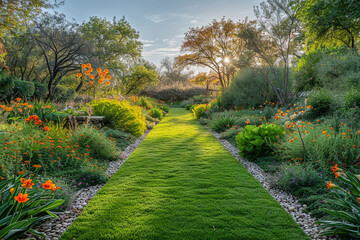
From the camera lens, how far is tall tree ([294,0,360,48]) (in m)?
9.28

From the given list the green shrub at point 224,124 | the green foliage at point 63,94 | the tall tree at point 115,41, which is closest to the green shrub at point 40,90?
the green foliage at point 63,94

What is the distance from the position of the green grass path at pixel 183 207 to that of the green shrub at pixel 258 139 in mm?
473

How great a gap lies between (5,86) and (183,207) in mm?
12733

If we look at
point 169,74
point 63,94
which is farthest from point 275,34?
point 169,74

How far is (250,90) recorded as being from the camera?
11.9 m

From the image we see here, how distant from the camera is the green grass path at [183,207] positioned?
2.40 meters

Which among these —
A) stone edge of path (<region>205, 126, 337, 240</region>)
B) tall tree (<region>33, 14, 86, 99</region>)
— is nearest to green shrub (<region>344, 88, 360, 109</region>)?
stone edge of path (<region>205, 126, 337, 240</region>)

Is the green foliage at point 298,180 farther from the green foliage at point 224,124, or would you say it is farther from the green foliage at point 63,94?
the green foliage at point 63,94

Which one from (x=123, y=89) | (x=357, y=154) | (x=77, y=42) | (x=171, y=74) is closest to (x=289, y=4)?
(x=357, y=154)

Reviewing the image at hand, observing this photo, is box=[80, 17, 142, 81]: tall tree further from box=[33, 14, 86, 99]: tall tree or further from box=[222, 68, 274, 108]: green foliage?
box=[222, 68, 274, 108]: green foliage

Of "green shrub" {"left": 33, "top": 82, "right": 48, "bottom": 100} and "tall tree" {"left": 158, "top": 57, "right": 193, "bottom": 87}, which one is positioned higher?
"tall tree" {"left": 158, "top": 57, "right": 193, "bottom": 87}

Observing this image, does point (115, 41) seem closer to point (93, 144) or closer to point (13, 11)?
point (13, 11)

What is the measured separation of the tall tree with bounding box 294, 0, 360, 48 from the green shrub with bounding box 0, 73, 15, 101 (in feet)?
48.1

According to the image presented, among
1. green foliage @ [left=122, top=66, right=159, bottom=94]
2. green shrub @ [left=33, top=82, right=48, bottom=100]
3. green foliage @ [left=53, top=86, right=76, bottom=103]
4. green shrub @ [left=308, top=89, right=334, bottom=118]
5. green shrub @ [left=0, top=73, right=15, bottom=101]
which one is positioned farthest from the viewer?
green foliage @ [left=122, top=66, right=159, bottom=94]
